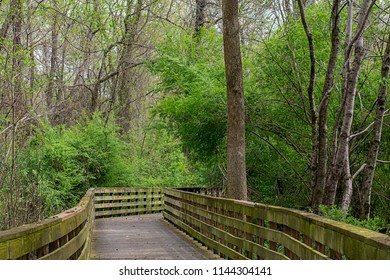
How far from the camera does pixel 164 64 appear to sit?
760 inches

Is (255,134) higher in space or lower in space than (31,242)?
higher

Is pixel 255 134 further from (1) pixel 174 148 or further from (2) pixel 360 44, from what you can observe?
(1) pixel 174 148

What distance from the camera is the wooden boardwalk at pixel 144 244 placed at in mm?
9448

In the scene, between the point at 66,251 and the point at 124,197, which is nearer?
the point at 66,251

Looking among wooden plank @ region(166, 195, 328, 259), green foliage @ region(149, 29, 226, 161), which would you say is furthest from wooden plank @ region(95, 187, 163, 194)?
wooden plank @ region(166, 195, 328, 259)

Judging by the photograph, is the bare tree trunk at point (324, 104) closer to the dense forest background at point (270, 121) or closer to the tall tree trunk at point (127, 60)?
the dense forest background at point (270, 121)

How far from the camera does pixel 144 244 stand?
1127 cm

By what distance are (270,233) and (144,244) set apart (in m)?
5.23

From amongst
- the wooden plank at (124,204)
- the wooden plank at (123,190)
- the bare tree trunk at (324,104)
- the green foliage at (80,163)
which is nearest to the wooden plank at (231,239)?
the bare tree trunk at (324,104)

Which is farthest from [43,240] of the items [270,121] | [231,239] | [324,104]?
[270,121]

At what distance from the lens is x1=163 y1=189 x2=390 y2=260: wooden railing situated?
369 cm

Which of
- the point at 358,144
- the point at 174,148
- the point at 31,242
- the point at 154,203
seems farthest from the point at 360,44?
the point at 174,148

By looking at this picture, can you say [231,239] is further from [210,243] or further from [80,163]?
[80,163]
